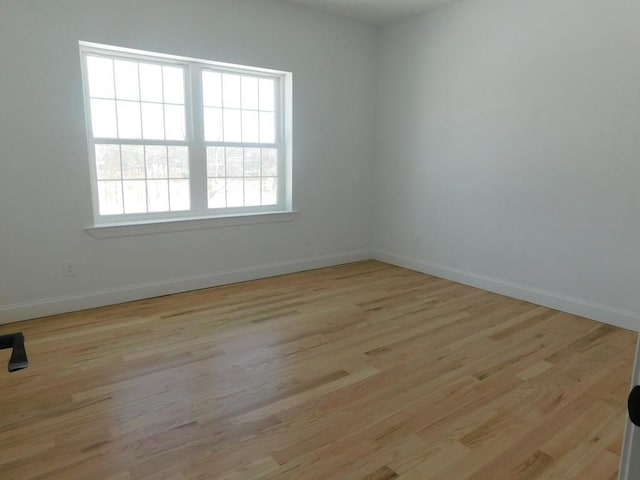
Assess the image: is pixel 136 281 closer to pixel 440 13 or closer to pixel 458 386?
pixel 458 386

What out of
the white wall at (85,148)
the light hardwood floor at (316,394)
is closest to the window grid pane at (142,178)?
the white wall at (85,148)

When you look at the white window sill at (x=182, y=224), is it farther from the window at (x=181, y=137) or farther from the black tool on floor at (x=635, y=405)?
the black tool on floor at (x=635, y=405)

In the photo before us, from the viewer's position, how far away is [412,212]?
199 inches

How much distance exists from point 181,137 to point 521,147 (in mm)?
3147

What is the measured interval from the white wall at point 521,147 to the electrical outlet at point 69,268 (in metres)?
3.45

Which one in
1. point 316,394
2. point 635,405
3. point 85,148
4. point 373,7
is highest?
point 373,7

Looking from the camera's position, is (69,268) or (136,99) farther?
(136,99)

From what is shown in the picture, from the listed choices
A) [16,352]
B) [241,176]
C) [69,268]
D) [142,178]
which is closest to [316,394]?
[16,352]

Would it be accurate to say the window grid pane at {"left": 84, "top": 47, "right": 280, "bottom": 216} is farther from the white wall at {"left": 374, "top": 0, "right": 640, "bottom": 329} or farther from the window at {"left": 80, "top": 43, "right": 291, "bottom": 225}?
the white wall at {"left": 374, "top": 0, "right": 640, "bottom": 329}

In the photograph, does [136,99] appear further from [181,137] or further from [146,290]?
[146,290]

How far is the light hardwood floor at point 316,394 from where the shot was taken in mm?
1876

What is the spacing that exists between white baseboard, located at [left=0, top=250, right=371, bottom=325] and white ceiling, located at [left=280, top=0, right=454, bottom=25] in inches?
107

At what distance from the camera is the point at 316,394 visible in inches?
94.3

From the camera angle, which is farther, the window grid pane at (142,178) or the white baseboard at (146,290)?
the window grid pane at (142,178)
